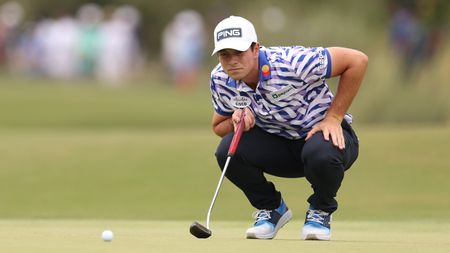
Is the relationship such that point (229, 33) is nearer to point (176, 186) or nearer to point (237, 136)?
point (237, 136)

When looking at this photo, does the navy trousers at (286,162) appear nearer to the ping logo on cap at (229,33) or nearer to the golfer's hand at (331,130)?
the golfer's hand at (331,130)

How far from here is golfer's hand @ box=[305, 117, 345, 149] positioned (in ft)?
24.6

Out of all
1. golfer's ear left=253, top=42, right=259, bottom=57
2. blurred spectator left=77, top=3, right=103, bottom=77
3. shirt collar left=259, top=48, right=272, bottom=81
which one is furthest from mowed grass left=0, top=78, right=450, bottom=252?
blurred spectator left=77, top=3, right=103, bottom=77

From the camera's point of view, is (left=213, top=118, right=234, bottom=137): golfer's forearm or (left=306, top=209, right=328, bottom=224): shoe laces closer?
(left=306, top=209, right=328, bottom=224): shoe laces

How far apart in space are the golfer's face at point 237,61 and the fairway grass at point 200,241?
3.16 ft

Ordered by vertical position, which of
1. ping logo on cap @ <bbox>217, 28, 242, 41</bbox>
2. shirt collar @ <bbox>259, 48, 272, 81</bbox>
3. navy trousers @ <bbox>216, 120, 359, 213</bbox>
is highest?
ping logo on cap @ <bbox>217, 28, 242, 41</bbox>

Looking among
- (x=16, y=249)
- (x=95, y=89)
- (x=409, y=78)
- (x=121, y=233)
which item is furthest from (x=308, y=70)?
(x=95, y=89)

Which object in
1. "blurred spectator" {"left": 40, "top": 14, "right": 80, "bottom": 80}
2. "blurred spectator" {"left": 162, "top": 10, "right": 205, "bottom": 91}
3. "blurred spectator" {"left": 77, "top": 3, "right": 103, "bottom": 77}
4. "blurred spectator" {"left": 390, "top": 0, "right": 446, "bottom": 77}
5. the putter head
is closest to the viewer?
the putter head

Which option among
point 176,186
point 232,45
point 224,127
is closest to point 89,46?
point 176,186

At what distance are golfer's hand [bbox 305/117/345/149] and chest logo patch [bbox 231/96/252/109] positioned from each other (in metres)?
0.41

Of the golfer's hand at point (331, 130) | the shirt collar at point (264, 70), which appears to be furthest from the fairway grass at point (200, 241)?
the shirt collar at point (264, 70)

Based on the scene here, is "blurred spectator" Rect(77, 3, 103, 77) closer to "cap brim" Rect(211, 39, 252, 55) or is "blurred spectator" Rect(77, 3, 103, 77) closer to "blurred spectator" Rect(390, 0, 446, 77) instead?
"blurred spectator" Rect(390, 0, 446, 77)

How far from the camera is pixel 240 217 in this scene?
1218 cm

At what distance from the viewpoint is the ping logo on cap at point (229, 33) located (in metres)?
7.34
